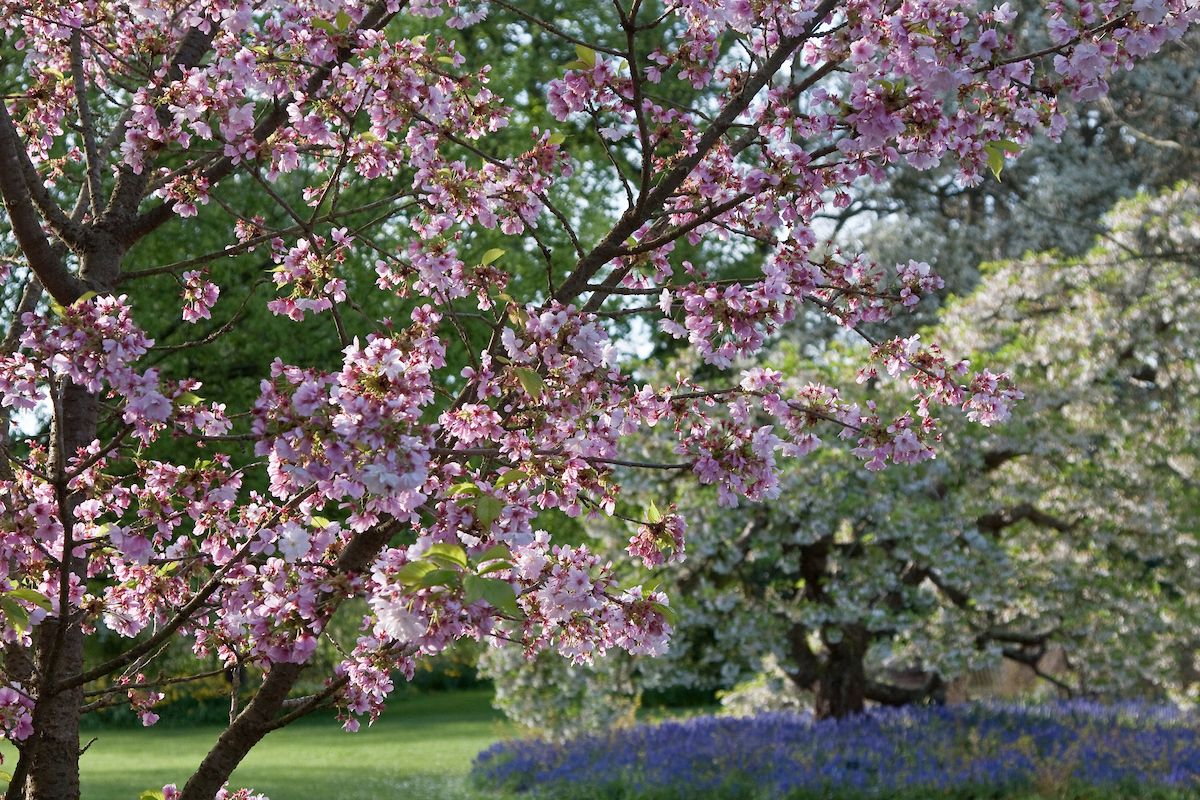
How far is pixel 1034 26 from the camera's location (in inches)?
803

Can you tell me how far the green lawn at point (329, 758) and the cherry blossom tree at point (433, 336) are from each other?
411 inches

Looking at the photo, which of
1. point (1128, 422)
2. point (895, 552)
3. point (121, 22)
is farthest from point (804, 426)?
point (1128, 422)

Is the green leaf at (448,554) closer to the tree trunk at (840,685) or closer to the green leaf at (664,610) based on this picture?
the green leaf at (664,610)

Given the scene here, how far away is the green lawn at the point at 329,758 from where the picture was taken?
589 inches

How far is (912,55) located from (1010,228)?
18971mm

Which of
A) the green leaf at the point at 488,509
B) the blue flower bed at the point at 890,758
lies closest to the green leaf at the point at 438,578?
the green leaf at the point at 488,509

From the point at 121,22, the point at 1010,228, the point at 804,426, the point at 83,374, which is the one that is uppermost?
the point at 1010,228

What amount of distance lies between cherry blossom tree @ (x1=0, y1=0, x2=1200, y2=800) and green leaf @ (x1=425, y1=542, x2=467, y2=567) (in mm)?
100

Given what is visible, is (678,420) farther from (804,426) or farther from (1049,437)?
(1049,437)

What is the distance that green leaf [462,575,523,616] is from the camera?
233cm

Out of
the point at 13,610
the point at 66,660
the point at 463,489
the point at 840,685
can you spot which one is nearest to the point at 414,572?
the point at 463,489

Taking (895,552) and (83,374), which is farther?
(895,552)

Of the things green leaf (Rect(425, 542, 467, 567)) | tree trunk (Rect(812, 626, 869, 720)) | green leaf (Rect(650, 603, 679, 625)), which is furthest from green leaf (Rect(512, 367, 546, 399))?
tree trunk (Rect(812, 626, 869, 720))

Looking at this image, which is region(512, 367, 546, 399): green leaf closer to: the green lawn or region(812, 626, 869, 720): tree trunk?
region(812, 626, 869, 720): tree trunk
